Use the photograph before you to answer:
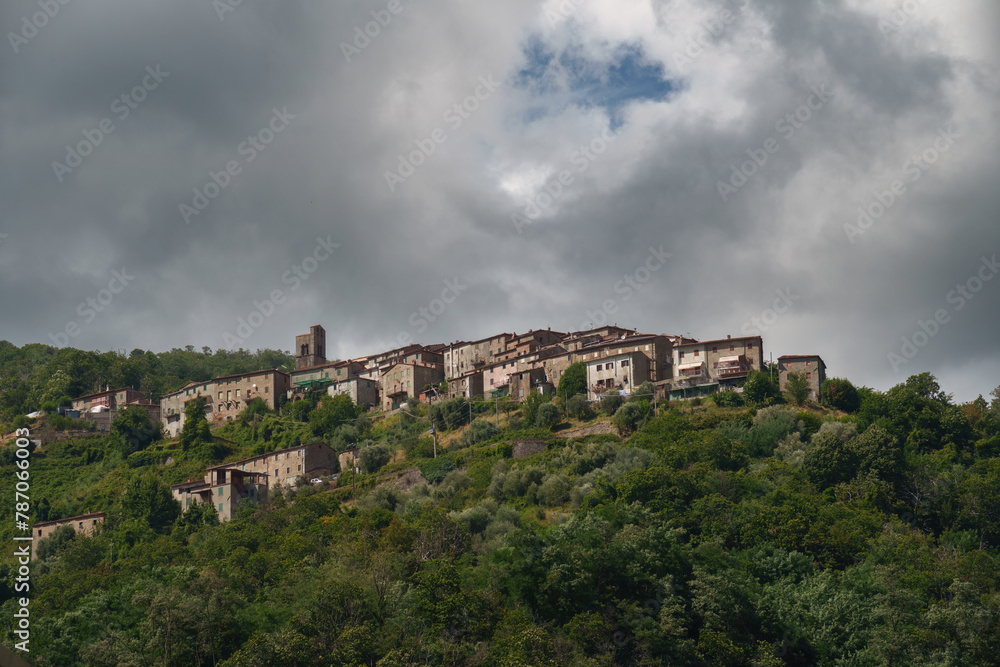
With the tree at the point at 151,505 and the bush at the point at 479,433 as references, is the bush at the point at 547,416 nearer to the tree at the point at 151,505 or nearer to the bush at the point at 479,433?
the bush at the point at 479,433

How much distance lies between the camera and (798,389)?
2872 inches

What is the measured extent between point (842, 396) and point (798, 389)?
3220mm

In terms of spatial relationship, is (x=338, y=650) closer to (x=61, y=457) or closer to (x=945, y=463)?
(x=945, y=463)

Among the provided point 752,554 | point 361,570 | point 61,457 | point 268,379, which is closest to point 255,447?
point 268,379

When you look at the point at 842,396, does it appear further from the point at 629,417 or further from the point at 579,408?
the point at 579,408

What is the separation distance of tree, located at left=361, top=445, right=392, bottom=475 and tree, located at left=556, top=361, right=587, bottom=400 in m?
14.8

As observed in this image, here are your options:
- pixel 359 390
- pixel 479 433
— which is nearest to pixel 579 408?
pixel 479 433

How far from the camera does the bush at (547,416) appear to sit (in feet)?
253

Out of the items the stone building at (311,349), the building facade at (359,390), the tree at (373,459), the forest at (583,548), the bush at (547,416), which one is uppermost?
the stone building at (311,349)

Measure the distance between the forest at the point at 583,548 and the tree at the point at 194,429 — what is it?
672 centimetres

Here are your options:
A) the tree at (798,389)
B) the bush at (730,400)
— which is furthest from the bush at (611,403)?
the tree at (798,389)

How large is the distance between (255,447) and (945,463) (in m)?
56.8

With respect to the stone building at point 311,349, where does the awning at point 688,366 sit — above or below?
below

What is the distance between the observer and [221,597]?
147ft
